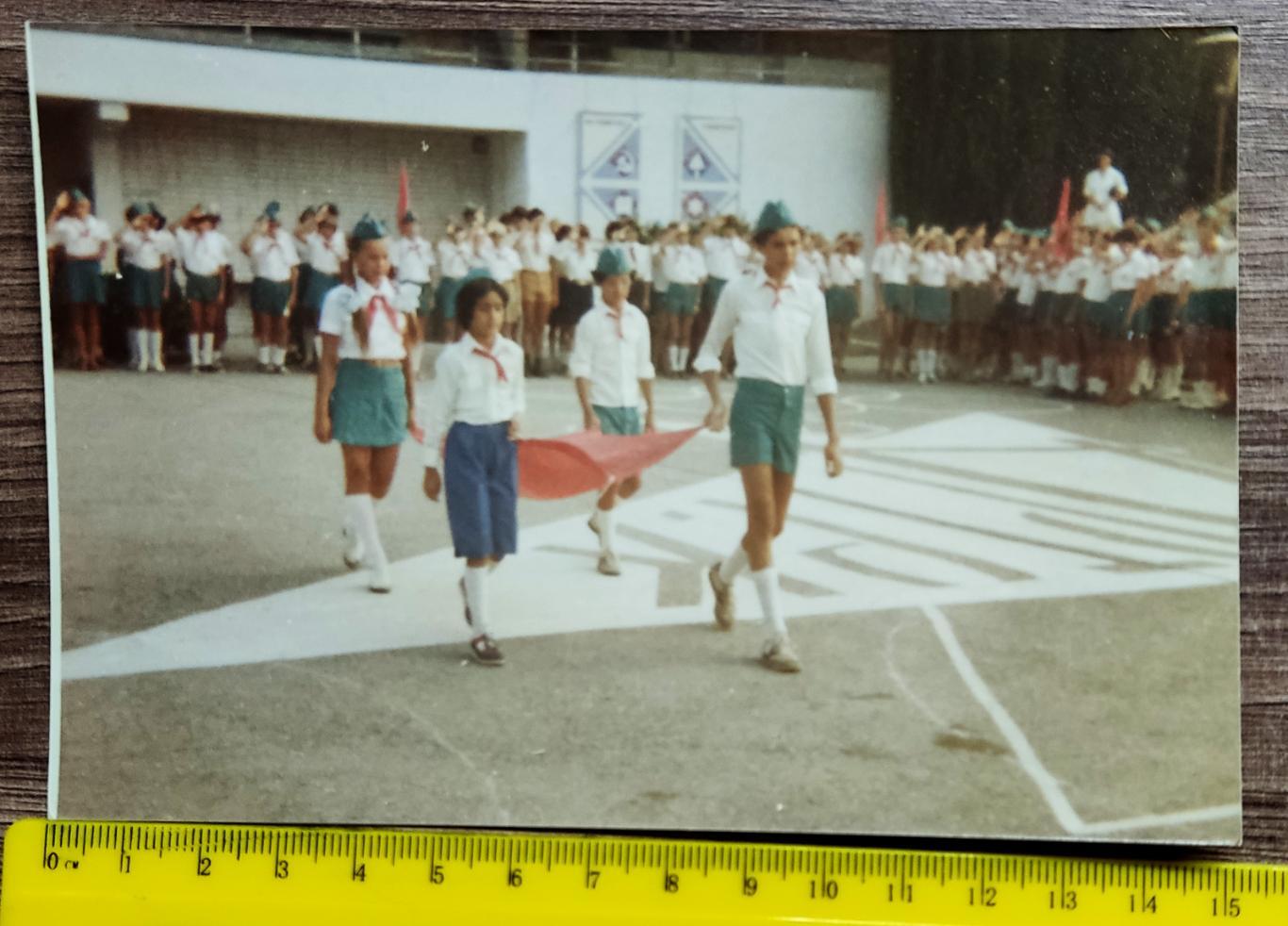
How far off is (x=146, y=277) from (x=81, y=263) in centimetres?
7

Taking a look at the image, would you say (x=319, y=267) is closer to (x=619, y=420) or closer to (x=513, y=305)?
(x=513, y=305)

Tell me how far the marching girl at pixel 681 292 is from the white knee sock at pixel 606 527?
128 mm

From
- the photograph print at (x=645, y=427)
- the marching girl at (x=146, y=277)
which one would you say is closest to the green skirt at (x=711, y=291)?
the photograph print at (x=645, y=427)

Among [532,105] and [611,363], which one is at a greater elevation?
[532,105]

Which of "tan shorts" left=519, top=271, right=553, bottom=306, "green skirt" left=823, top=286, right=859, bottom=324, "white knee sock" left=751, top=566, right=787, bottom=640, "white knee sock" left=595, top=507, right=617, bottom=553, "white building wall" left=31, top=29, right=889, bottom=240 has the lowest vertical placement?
"white knee sock" left=751, top=566, right=787, bottom=640

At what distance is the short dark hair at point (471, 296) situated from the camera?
89cm

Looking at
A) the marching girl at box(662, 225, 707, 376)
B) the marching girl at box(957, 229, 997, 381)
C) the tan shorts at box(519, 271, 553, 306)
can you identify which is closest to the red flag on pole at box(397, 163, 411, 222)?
the tan shorts at box(519, 271, 553, 306)

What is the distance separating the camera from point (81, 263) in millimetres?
894

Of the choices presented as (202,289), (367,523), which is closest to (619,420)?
(367,523)

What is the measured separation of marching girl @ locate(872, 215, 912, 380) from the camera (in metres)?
0.86

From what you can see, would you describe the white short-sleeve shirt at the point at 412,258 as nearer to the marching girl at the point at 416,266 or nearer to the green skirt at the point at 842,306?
the marching girl at the point at 416,266

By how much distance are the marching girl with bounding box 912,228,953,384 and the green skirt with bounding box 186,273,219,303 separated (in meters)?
0.56

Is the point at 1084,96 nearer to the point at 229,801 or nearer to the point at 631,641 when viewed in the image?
the point at 631,641

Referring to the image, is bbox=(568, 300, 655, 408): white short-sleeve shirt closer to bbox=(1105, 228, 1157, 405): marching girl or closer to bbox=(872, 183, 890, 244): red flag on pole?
bbox=(872, 183, 890, 244): red flag on pole
